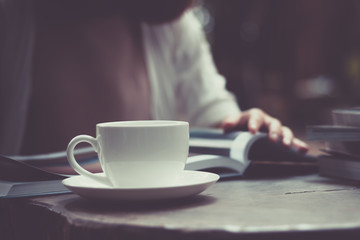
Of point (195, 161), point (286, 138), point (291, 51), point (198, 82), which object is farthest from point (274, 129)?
point (291, 51)

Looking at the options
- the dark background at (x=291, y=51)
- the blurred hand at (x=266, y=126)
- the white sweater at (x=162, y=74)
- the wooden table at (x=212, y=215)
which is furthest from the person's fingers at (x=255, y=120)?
the dark background at (x=291, y=51)

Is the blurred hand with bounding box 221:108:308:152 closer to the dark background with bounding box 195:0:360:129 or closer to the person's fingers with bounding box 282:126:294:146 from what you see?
the person's fingers with bounding box 282:126:294:146

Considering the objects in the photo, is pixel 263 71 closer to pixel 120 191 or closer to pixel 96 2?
pixel 96 2

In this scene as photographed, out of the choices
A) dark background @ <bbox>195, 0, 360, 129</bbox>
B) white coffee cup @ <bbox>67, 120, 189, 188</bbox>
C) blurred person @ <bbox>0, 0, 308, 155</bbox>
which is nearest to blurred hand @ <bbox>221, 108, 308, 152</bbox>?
white coffee cup @ <bbox>67, 120, 189, 188</bbox>

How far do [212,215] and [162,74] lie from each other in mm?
1073

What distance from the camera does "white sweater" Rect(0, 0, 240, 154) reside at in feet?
4.32

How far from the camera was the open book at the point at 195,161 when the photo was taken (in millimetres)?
653

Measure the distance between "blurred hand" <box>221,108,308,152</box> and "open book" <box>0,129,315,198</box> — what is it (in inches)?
0.6

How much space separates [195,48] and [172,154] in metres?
1.06

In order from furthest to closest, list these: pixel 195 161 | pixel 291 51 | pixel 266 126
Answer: pixel 291 51
pixel 266 126
pixel 195 161

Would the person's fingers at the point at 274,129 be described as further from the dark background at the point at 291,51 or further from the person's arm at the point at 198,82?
the dark background at the point at 291,51

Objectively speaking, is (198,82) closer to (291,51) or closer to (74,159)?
(74,159)

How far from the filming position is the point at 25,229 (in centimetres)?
63

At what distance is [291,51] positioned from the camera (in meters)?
6.92
